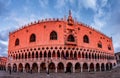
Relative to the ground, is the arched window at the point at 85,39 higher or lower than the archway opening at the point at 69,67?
higher

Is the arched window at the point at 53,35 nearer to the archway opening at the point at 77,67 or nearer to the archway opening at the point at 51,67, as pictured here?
the archway opening at the point at 51,67

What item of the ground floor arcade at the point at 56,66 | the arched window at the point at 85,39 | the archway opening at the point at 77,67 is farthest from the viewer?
the arched window at the point at 85,39

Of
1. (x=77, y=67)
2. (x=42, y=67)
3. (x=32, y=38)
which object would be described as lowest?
(x=77, y=67)

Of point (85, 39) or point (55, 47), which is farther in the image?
point (85, 39)

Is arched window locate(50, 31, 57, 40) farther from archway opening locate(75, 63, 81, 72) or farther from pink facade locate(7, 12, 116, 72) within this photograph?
archway opening locate(75, 63, 81, 72)

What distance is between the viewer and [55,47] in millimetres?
45688

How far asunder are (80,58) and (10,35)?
88.0 ft

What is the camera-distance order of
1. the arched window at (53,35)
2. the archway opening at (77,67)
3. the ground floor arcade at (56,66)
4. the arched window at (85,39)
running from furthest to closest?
the arched window at (85,39) → the archway opening at (77,67) → the arched window at (53,35) → the ground floor arcade at (56,66)

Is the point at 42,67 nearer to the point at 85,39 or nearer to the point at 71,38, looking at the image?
the point at 71,38

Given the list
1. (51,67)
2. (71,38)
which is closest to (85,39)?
(71,38)

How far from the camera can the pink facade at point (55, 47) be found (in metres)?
45.6

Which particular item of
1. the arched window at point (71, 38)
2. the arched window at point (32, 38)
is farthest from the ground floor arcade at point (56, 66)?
the arched window at point (32, 38)

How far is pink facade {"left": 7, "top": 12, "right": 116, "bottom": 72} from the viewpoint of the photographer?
45625 mm

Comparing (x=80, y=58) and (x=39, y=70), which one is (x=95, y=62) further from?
(x=39, y=70)
